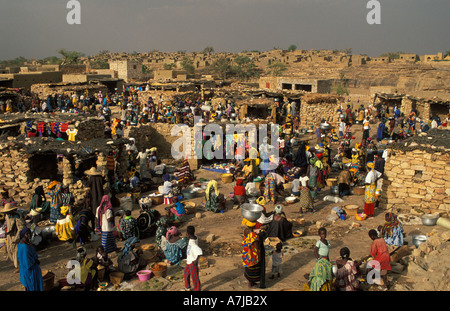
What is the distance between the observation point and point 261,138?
47.9 ft

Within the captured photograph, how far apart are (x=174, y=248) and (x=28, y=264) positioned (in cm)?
239

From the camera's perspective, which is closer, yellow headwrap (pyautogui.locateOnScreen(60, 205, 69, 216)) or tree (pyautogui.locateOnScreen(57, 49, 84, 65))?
yellow headwrap (pyautogui.locateOnScreen(60, 205, 69, 216))

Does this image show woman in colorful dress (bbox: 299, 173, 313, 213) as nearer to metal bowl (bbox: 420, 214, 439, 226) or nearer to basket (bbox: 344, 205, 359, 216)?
basket (bbox: 344, 205, 359, 216)

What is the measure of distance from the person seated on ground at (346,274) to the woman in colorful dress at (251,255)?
118cm

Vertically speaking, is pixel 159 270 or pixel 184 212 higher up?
pixel 184 212

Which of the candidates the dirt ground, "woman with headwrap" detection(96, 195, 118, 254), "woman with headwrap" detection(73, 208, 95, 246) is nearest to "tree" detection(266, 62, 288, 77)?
the dirt ground

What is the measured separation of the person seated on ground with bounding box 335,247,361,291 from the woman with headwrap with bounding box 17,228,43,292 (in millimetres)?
4477

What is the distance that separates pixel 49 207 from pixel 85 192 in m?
1.02

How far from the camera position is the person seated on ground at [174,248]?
7.08 metres

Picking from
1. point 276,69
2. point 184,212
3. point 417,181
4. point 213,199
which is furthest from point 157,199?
point 276,69

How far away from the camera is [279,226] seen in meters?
8.01

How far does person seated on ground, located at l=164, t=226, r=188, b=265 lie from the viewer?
23.2ft

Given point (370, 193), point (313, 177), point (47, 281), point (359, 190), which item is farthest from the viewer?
point (359, 190)

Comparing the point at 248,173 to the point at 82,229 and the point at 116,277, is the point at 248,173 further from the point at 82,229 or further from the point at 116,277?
the point at 116,277
